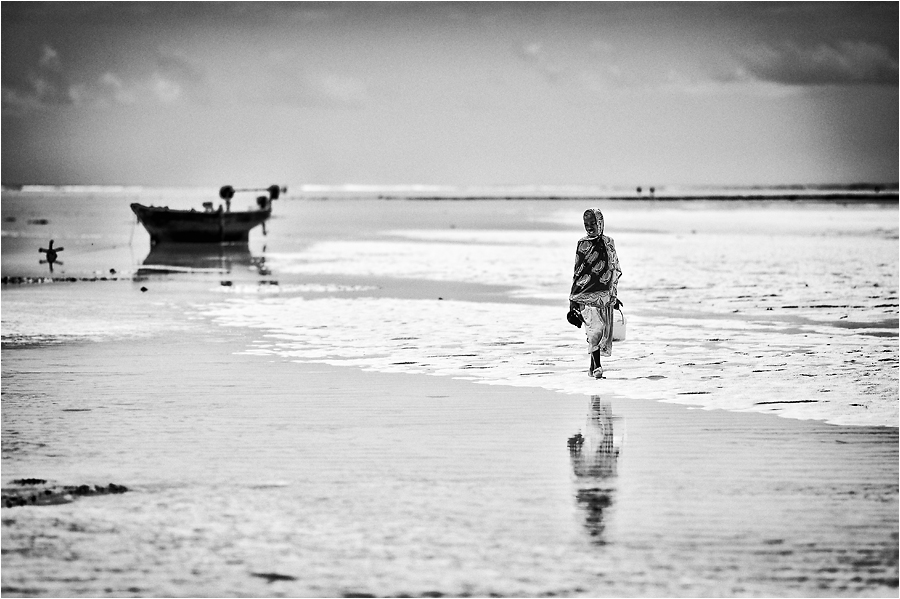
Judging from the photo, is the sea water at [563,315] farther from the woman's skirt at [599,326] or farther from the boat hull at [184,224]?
the boat hull at [184,224]

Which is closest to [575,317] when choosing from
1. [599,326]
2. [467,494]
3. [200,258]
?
[599,326]

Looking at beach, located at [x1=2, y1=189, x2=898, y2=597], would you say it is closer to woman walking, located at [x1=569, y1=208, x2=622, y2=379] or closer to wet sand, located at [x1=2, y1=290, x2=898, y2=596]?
wet sand, located at [x1=2, y1=290, x2=898, y2=596]

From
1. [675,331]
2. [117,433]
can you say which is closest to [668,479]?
[117,433]

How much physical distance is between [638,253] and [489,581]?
106ft

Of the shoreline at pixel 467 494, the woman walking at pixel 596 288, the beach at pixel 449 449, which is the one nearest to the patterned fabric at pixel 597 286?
the woman walking at pixel 596 288

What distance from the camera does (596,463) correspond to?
327 inches

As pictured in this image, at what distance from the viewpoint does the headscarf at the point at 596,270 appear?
12.2m

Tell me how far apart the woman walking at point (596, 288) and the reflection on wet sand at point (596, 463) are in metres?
1.62

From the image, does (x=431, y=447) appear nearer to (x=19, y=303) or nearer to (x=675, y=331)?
(x=675, y=331)

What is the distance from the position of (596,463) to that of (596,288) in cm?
421

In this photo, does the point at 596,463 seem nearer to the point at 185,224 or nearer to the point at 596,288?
the point at 596,288

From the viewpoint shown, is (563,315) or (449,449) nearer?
(449,449)

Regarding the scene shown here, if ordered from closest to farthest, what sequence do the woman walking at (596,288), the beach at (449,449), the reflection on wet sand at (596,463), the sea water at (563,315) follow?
1. the beach at (449,449)
2. the reflection on wet sand at (596,463)
3. the sea water at (563,315)
4. the woman walking at (596,288)

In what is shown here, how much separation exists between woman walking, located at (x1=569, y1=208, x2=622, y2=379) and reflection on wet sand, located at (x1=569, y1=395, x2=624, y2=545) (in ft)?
5.31
